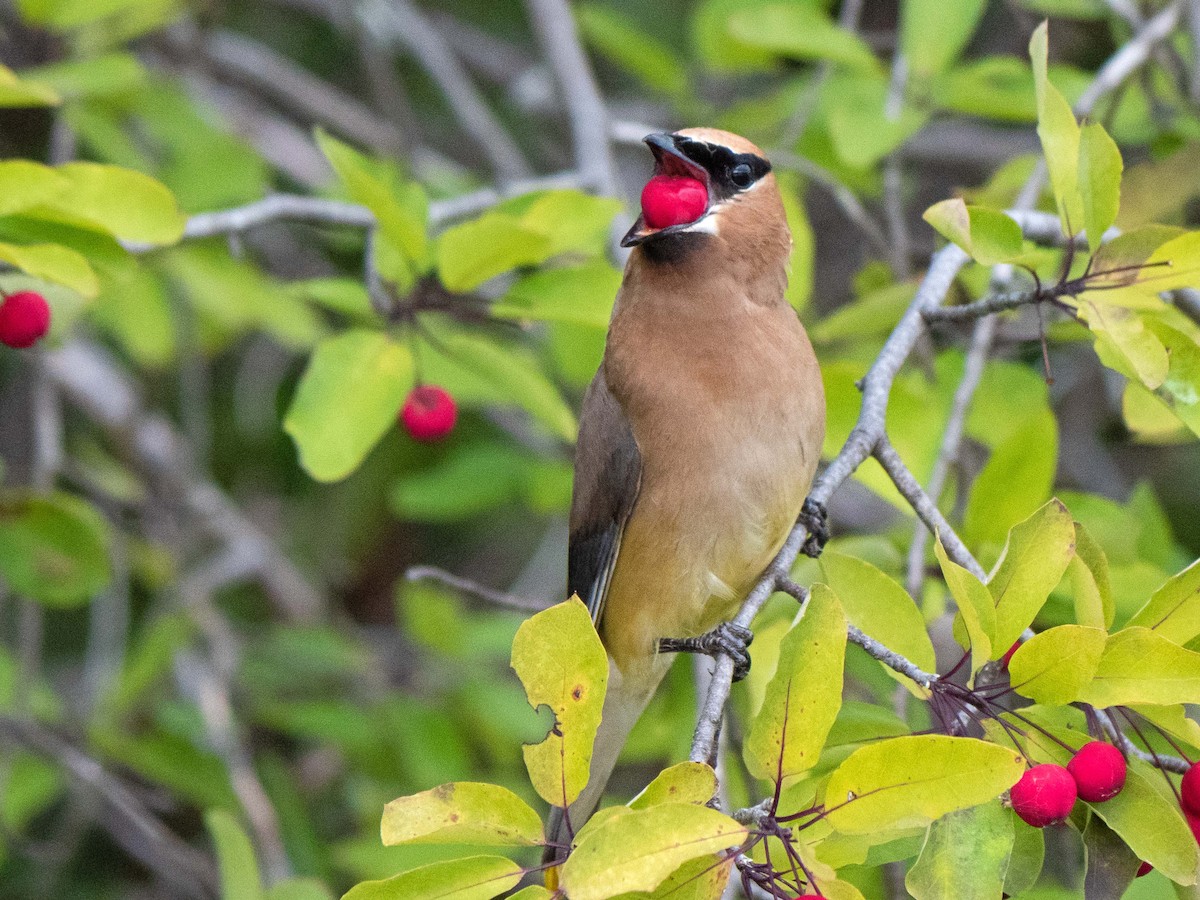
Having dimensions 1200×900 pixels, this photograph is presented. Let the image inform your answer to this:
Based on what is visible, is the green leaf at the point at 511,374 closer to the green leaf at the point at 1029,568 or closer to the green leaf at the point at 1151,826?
the green leaf at the point at 1029,568

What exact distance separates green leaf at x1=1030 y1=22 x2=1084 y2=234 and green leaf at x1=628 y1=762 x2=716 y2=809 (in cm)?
105

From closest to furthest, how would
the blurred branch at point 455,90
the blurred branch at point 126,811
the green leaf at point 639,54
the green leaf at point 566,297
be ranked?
the green leaf at point 566,297 → the blurred branch at point 126,811 → the green leaf at point 639,54 → the blurred branch at point 455,90

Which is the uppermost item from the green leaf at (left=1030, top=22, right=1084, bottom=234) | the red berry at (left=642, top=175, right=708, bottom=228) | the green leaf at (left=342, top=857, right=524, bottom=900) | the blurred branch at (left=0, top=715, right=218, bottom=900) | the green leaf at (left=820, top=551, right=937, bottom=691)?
the green leaf at (left=1030, top=22, right=1084, bottom=234)

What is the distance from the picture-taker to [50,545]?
3.56 m

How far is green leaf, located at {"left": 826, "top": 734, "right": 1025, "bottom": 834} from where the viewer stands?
1.69 metres

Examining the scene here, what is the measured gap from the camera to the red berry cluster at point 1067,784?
183 cm

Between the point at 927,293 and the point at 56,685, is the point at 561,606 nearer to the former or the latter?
the point at 927,293

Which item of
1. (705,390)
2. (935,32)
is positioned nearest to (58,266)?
(705,390)

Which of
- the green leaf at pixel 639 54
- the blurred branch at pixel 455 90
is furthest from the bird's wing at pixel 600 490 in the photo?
the green leaf at pixel 639 54

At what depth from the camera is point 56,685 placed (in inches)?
200

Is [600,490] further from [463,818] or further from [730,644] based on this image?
[463,818]

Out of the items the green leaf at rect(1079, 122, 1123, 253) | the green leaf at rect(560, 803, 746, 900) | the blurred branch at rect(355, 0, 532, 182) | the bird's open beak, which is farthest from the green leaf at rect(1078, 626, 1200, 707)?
the blurred branch at rect(355, 0, 532, 182)

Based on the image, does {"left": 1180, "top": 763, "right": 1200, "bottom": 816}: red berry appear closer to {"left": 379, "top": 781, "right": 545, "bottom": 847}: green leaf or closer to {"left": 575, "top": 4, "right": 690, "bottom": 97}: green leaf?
{"left": 379, "top": 781, "right": 545, "bottom": 847}: green leaf

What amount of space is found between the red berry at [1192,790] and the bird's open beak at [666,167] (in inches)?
46.4
